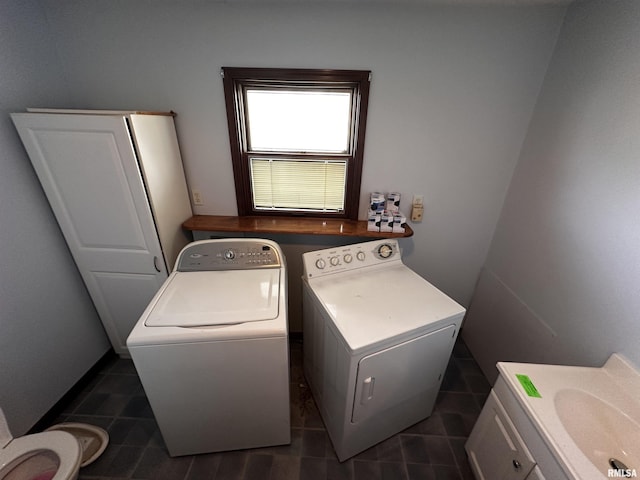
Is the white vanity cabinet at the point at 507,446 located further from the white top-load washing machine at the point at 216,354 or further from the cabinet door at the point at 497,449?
the white top-load washing machine at the point at 216,354

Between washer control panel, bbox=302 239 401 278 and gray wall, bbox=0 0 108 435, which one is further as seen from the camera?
washer control panel, bbox=302 239 401 278

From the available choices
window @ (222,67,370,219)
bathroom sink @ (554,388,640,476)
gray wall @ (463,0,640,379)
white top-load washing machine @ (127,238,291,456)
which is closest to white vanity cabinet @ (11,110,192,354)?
white top-load washing machine @ (127,238,291,456)

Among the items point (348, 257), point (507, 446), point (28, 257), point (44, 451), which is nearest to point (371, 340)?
point (348, 257)

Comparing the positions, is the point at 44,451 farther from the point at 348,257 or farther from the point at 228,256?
the point at 348,257

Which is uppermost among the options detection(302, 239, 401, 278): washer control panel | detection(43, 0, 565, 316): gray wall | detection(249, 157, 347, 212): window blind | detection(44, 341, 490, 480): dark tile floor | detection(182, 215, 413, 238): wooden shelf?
detection(43, 0, 565, 316): gray wall

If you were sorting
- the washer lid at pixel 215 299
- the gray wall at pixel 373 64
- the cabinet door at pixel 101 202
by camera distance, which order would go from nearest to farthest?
the washer lid at pixel 215 299
the cabinet door at pixel 101 202
the gray wall at pixel 373 64

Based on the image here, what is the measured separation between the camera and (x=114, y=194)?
146 centimetres

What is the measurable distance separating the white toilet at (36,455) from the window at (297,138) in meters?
1.54

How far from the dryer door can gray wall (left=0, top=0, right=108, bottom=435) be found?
1958 mm

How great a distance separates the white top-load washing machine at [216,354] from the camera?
1139 millimetres

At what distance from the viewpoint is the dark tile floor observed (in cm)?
143

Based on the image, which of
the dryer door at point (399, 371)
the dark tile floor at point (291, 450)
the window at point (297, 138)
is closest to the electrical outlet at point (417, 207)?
the window at point (297, 138)

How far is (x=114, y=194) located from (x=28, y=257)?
2.08 ft

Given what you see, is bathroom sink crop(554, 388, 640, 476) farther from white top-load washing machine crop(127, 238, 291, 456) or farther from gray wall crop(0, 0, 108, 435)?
gray wall crop(0, 0, 108, 435)
